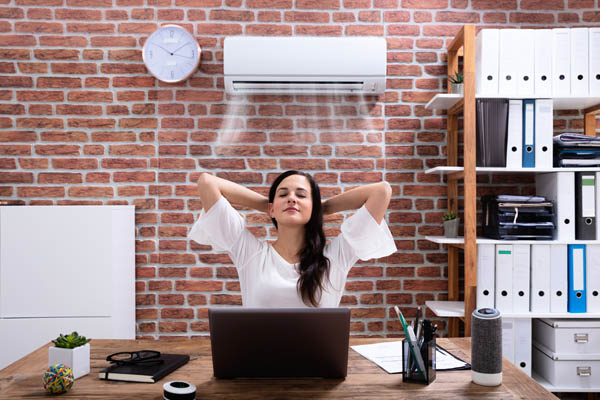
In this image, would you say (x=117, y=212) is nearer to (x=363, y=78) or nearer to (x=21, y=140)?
(x=21, y=140)

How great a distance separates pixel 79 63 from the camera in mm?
2803

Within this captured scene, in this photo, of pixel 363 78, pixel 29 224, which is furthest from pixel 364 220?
pixel 29 224

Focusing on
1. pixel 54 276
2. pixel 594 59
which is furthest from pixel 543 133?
pixel 54 276

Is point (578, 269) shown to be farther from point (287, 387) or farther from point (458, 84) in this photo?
point (287, 387)

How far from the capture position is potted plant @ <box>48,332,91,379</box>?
129 cm

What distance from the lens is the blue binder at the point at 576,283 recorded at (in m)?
2.47

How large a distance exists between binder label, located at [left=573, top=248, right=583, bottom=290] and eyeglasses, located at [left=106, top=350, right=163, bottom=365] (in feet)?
6.92

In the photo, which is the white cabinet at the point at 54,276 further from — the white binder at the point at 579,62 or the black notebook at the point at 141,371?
the white binder at the point at 579,62

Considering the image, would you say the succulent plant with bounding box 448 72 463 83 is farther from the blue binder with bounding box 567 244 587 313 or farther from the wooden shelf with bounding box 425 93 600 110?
the blue binder with bounding box 567 244 587 313

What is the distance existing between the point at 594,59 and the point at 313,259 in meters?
1.88

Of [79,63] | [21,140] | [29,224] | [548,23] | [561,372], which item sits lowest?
[561,372]

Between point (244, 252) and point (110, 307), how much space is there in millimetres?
1157

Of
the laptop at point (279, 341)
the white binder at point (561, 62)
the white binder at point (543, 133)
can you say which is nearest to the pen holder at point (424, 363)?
the laptop at point (279, 341)

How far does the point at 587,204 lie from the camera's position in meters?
2.48
